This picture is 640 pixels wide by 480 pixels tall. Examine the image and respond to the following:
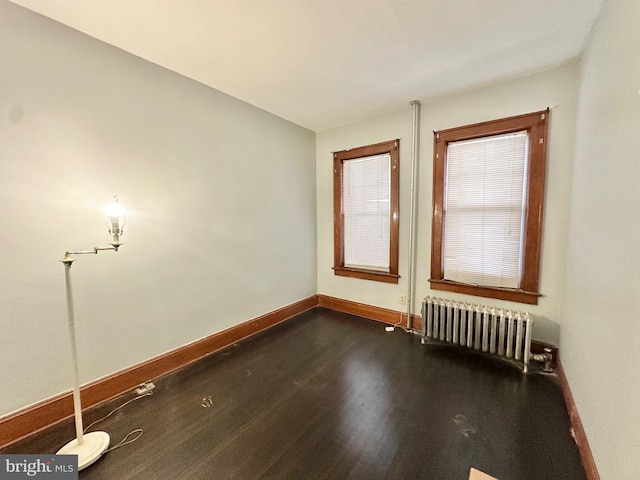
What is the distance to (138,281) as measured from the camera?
207 centimetres

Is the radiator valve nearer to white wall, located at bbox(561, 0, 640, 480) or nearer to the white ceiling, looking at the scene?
white wall, located at bbox(561, 0, 640, 480)

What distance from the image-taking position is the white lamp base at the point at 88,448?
1387mm

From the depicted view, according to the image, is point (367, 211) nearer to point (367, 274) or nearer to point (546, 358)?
point (367, 274)

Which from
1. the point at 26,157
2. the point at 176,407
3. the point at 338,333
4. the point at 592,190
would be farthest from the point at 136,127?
the point at 592,190

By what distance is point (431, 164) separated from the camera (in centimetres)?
286

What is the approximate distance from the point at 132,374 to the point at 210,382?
582 millimetres

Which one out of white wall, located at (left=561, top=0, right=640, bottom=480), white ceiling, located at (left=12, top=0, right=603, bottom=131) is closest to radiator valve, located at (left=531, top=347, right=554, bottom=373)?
white wall, located at (left=561, top=0, right=640, bottom=480)

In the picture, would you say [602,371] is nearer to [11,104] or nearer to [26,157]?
[26,157]

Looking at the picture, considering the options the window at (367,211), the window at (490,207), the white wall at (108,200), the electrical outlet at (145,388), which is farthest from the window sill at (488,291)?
the electrical outlet at (145,388)

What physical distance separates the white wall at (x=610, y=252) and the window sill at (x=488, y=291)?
545mm

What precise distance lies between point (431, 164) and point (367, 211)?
94cm

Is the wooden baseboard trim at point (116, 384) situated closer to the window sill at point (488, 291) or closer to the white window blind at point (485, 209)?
the window sill at point (488, 291)

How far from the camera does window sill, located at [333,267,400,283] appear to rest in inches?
127

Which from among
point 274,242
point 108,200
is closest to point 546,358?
point 274,242
